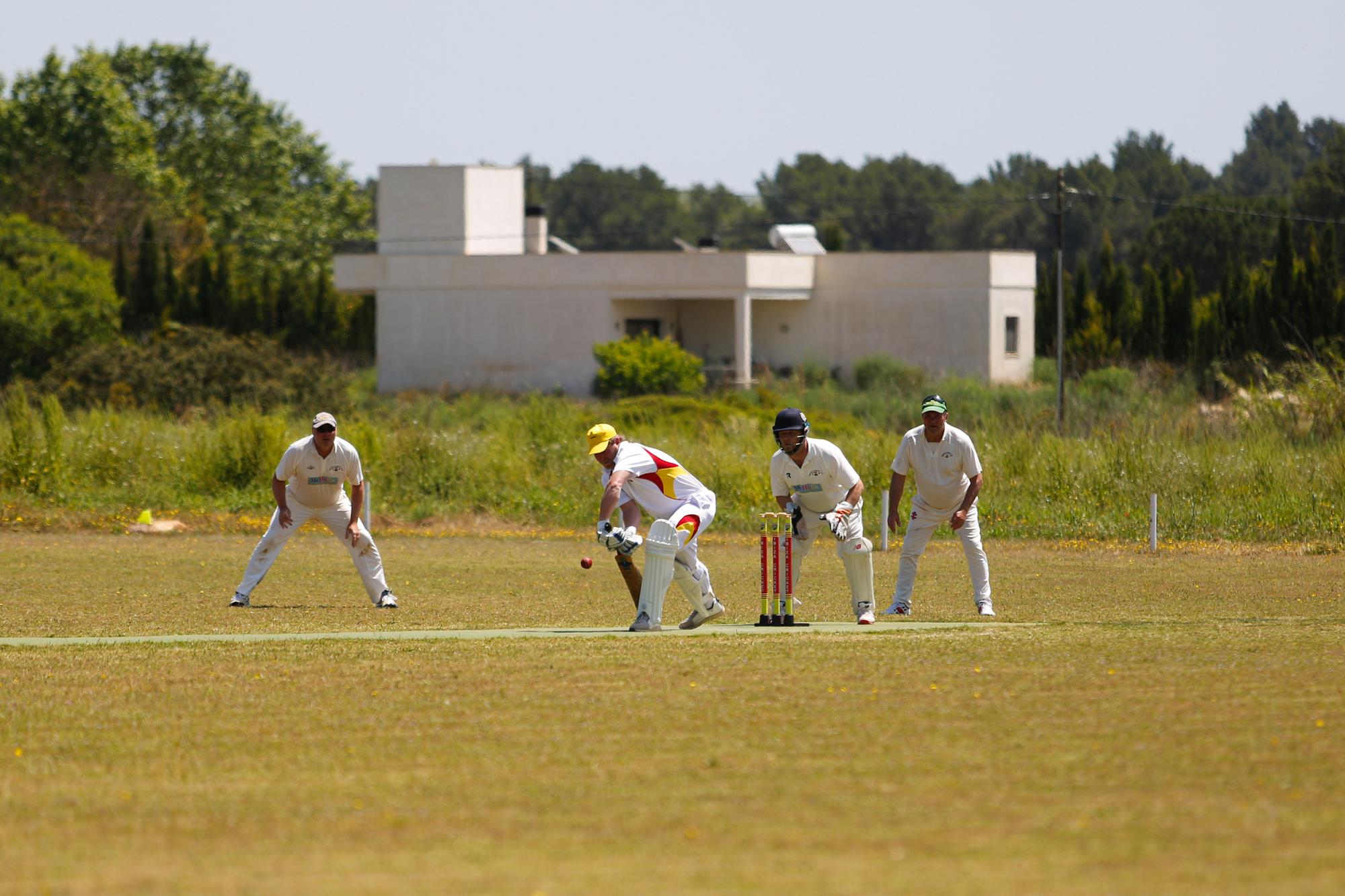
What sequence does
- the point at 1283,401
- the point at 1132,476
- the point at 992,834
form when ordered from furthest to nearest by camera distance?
the point at 1283,401, the point at 1132,476, the point at 992,834

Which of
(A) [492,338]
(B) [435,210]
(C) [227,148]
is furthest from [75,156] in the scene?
(A) [492,338]

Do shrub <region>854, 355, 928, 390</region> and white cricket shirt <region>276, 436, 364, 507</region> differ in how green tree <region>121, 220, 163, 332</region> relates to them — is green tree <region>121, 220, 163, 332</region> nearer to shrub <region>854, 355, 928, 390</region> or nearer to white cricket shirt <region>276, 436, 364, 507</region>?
shrub <region>854, 355, 928, 390</region>

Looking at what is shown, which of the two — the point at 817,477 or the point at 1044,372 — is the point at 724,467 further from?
the point at 1044,372

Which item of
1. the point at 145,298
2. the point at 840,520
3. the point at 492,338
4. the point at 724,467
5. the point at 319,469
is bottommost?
the point at 724,467

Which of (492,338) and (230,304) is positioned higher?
(230,304)

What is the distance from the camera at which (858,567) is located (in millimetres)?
13672

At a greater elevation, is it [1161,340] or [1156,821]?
[1161,340]

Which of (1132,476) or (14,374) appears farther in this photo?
(14,374)

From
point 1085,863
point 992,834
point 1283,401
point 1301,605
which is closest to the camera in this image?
point 1085,863

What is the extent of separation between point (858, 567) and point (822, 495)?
63 centimetres

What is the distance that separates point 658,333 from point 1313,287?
22.1 m

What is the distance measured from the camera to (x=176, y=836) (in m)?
7.02

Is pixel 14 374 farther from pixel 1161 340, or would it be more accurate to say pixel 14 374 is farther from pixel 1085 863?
pixel 1085 863

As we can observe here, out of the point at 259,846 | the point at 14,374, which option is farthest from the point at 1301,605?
the point at 14,374
